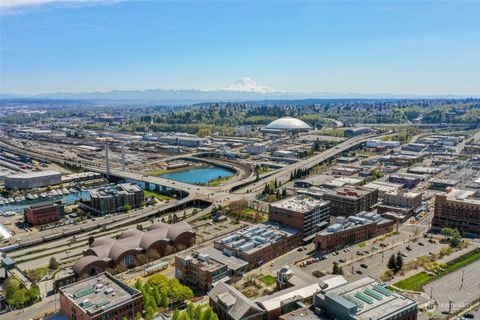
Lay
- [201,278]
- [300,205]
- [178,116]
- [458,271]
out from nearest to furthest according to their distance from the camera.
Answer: [201,278], [458,271], [300,205], [178,116]

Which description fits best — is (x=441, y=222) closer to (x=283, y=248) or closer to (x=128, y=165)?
(x=283, y=248)

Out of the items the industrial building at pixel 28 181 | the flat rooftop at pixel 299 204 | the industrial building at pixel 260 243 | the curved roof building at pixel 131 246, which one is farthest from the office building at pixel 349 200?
the industrial building at pixel 28 181

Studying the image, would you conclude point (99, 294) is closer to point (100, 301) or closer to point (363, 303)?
point (100, 301)

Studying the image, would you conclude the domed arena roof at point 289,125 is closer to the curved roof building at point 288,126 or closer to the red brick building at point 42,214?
the curved roof building at point 288,126

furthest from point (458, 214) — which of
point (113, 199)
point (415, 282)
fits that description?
point (113, 199)

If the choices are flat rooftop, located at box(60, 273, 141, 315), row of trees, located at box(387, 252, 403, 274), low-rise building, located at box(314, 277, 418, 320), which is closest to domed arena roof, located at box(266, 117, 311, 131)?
row of trees, located at box(387, 252, 403, 274)

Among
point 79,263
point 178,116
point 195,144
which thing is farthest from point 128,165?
point 178,116
